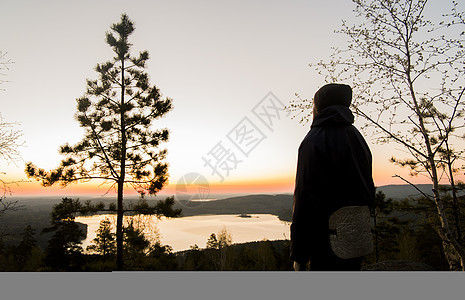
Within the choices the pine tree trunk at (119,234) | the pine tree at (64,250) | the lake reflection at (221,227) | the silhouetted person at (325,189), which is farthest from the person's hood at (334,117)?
the lake reflection at (221,227)

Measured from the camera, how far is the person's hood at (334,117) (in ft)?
3.86

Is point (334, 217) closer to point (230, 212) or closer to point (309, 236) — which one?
point (309, 236)

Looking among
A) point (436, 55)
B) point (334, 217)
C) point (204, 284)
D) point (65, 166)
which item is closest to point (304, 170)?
point (334, 217)

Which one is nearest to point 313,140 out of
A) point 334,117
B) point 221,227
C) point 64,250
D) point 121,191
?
point 334,117

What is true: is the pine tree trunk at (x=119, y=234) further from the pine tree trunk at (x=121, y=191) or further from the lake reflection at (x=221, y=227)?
the lake reflection at (x=221, y=227)

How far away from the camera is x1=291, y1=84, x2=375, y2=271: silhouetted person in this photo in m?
1.07

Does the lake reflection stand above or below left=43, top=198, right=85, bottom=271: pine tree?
below

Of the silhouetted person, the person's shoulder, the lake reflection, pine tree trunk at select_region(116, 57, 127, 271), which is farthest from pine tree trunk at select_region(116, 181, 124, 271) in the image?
the lake reflection

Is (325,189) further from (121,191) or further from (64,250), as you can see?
(64,250)

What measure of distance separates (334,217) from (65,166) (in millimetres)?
7337

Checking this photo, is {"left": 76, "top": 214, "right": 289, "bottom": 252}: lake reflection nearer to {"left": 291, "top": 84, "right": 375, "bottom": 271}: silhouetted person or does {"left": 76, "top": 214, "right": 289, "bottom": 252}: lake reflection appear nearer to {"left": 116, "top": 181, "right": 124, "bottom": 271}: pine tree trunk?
{"left": 116, "top": 181, "right": 124, "bottom": 271}: pine tree trunk

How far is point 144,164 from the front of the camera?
6973 millimetres

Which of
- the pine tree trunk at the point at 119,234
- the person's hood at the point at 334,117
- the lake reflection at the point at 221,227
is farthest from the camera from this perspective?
the lake reflection at the point at 221,227

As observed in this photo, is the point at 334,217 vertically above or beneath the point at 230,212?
above
